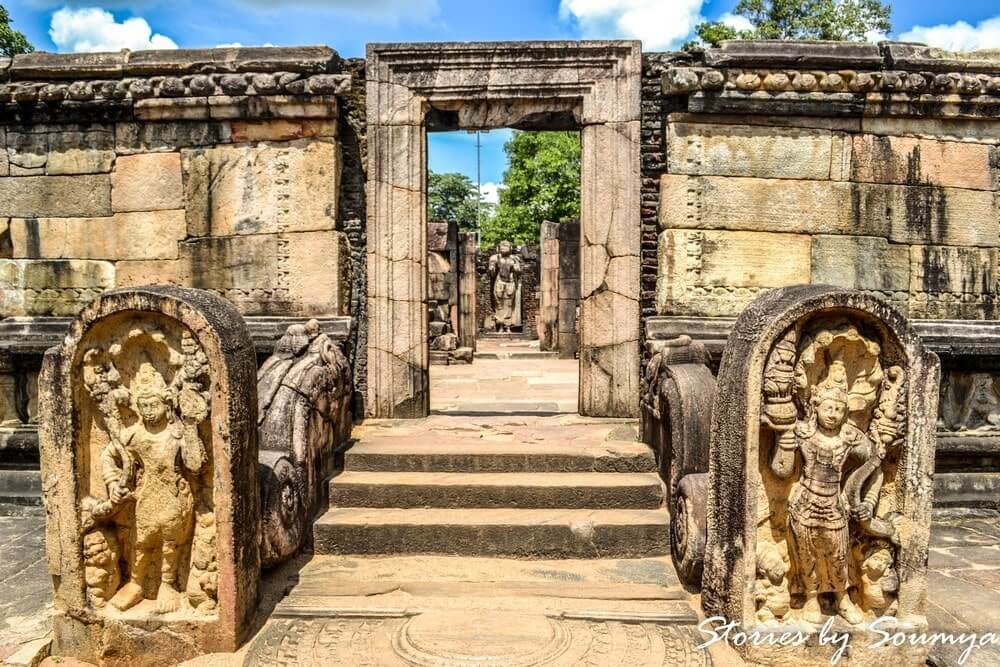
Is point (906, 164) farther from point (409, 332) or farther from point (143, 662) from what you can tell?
point (143, 662)

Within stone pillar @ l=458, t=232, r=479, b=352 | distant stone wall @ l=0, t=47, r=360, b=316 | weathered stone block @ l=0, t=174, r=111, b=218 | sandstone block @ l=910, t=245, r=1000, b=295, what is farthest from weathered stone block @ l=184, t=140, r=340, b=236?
stone pillar @ l=458, t=232, r=479, b=352

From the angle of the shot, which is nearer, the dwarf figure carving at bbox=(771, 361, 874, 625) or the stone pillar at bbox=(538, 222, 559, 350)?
the dwarf figure carving at bbox=(771, 361, 874, 625)

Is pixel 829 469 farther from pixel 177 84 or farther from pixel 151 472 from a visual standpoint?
pixel 177 84

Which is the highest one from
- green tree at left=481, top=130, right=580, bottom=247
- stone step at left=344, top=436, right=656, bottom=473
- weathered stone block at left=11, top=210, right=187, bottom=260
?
green tree at left=481, top=130, right=580, bottom=247

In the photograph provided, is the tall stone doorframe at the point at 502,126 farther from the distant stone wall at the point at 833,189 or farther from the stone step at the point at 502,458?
the stone step at the point at 502,458

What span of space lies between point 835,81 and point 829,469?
368 centimetres

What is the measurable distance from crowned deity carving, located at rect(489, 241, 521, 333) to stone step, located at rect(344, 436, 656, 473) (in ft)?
52.8

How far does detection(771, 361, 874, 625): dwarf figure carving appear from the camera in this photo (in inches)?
106

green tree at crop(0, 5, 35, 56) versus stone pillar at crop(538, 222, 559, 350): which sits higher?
green tree at crop(0, 5, 35, 56)

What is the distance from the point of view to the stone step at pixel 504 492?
401 centimetres

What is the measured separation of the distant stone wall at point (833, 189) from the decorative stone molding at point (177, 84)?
2789 millimetres

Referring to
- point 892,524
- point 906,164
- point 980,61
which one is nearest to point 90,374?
point 892,524

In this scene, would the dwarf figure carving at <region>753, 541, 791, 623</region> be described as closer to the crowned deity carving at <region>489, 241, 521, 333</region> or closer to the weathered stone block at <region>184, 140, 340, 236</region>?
the weathered stone block at <region>184, 140, 340, 236</region>

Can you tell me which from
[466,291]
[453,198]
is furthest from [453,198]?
[466,291]
